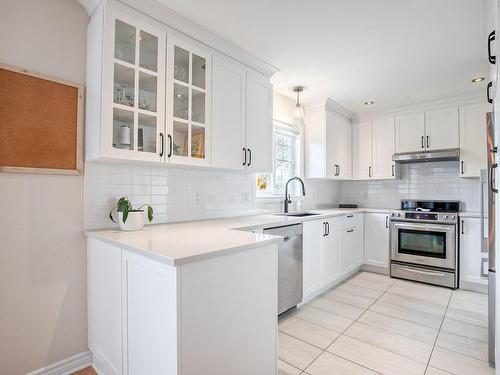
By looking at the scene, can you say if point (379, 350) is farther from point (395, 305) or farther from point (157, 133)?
point (157, 133)

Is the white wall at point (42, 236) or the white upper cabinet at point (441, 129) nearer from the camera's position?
the white wall at point (42, 236)

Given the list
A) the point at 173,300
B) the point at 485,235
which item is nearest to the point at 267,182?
the point at 485,235

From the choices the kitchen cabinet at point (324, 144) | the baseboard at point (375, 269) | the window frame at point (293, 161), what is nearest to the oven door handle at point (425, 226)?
the baseboard at point (375, 269)

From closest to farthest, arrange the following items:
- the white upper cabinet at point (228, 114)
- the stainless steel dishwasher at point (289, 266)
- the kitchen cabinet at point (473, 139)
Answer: the white upper cabinet at point (228, 114), the stainless steel dishwasher at point (289, 266), the kitchen cabinet at point (473, 139)

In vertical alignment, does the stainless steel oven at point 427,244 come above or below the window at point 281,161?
below

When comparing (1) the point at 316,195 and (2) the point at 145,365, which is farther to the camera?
(1) the point at 316,195

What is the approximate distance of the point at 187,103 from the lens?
2.09m

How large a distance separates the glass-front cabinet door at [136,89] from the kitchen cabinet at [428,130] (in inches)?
138

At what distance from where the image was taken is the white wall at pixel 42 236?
1.57 metres

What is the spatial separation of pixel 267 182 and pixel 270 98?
1.08m

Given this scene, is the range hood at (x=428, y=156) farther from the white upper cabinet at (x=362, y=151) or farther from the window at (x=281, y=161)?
the window at (x=281, y=161)

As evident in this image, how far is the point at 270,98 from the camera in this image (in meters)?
2.84

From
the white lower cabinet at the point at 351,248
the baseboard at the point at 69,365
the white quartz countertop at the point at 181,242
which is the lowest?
the baseboard at the point at 69,365

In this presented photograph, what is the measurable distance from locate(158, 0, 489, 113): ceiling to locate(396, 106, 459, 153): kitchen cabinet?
0.43 metres
